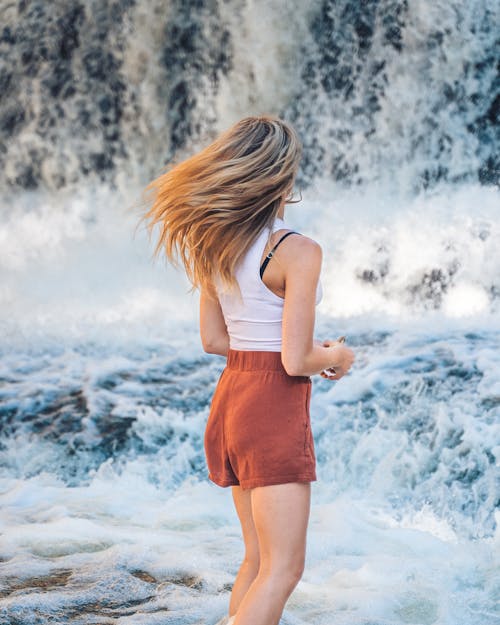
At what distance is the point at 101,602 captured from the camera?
11.3 feet

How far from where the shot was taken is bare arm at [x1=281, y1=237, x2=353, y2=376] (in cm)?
210

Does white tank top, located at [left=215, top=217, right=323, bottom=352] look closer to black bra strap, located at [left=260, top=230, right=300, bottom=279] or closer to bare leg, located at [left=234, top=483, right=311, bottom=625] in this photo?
black bra strap, located at [left=260, top=230, right=300, bottom=279]

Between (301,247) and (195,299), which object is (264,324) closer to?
(301,247)

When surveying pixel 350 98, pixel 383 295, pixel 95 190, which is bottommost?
pixel 383 295

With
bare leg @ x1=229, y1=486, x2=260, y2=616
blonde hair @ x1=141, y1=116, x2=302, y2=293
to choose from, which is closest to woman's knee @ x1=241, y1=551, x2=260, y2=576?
bare leg @ x1=229, y1=486, x2=260, y2=616

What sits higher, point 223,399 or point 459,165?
point 459,165

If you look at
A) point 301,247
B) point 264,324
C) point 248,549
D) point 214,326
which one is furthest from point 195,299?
point 301,247

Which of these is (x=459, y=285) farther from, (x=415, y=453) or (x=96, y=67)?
(x=96, y=67)

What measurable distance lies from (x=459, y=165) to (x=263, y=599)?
8.71 meters

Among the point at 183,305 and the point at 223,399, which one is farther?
the point at 183,305

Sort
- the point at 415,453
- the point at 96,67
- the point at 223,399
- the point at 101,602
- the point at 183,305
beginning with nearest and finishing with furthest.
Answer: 1. the point at 223,399
2. the point at 101,602
3. the point at 415,453
4. the point at 183,305
5. the point at 96,67

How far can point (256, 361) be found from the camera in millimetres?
2219

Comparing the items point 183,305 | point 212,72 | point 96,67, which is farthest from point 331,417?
point 96,67

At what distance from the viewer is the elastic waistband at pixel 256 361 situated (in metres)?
2.20
